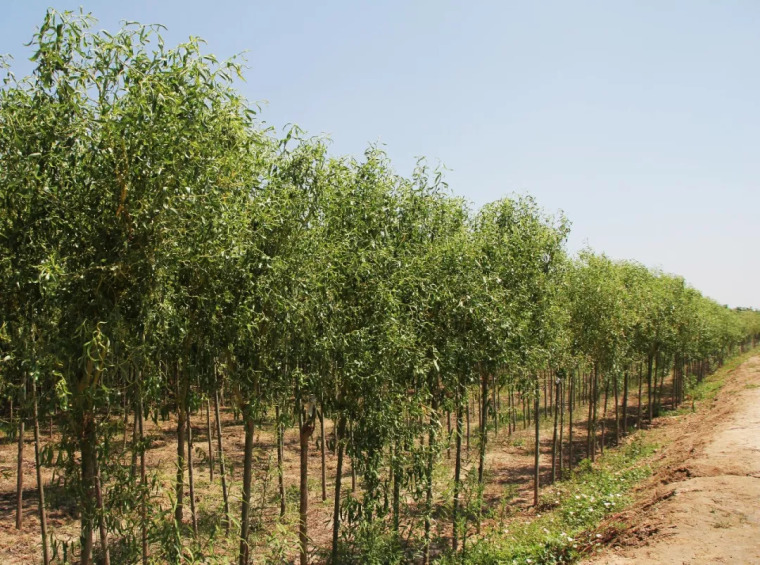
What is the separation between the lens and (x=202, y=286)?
7215mm

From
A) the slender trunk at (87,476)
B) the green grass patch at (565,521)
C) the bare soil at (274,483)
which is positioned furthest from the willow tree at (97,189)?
the green grass patch at (565,521)

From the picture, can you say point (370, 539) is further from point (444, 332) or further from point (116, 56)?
point (116, 56)

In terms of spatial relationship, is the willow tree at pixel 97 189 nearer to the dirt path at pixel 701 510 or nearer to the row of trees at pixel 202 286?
the row of trees at pixel 202 286

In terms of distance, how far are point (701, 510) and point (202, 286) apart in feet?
38.0

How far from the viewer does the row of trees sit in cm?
586

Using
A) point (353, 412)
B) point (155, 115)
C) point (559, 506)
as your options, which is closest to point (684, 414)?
point (559, 506)

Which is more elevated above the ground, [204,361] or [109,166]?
[109,166]

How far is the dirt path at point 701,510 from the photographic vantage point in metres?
10.3

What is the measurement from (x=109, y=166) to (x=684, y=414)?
35.2 metres

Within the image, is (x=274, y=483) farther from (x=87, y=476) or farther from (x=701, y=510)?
(x=87, y=476)

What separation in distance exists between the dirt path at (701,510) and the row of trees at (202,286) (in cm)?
392

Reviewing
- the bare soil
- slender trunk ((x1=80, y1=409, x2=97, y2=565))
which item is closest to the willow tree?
slender trunk ((x1=80, y1=409, x2=97, y2=565))

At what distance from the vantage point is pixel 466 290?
37.1 feet

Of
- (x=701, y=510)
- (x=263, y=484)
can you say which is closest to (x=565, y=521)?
(x=701, y=510)
